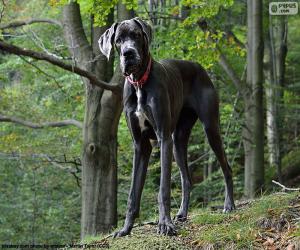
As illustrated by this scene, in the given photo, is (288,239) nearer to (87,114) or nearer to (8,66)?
(87,114)

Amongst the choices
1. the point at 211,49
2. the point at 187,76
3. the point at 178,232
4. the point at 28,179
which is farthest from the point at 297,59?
the point at 178,232

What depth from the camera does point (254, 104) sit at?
11148mm

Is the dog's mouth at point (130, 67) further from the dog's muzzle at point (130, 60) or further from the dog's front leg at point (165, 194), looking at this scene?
the dog's front leg at point (165, 194)

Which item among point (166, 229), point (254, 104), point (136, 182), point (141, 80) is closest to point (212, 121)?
point (136, 182)

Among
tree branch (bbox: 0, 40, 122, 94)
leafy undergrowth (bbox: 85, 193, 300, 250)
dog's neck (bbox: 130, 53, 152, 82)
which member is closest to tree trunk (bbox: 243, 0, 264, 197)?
tree branch (bbox: 0, 40, 122, 94)

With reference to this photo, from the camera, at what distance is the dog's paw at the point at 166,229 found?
5.25 m

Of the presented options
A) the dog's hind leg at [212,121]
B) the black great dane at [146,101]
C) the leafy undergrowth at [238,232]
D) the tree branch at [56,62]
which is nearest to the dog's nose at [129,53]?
the black great dane at [146,101]

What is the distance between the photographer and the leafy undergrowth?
4750 mm

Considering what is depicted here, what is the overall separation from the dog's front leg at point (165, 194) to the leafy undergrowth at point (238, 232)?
0.31 feet

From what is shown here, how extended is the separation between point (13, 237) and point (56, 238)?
47.6 inches

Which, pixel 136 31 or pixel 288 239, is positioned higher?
pixel 136 31

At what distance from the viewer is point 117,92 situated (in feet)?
28.8

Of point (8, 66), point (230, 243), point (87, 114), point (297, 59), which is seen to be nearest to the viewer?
point (230, 243)

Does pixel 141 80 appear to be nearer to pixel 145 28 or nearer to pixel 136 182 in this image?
pixel 145 28
